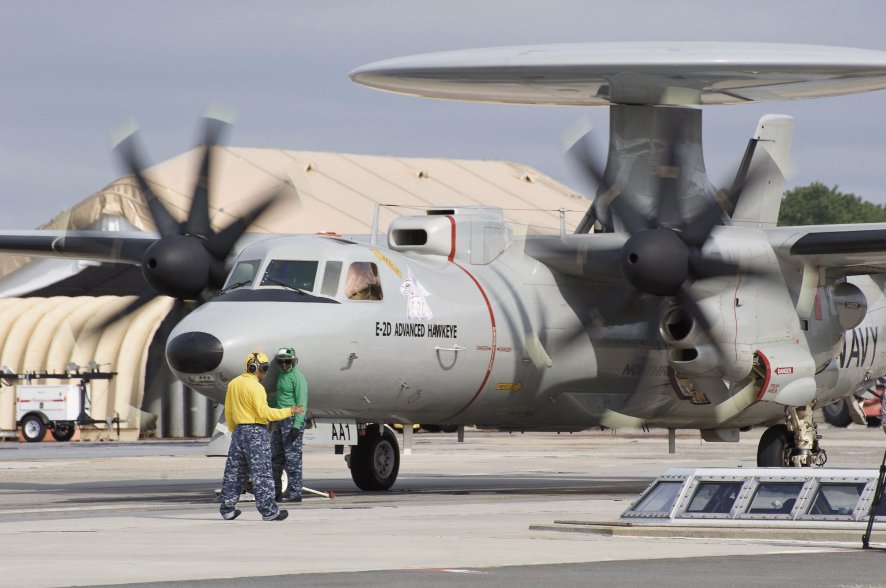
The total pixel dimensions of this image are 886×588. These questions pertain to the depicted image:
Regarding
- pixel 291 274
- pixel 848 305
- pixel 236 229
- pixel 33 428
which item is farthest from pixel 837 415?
pixel 291 274

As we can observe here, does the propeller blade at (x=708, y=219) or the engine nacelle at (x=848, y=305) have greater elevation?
the propeller blade at (x=708, y=219)

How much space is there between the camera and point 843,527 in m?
13.9

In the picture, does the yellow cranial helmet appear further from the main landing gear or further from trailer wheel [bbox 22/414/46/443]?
trailer wheel [bbox 22/414/46/443]

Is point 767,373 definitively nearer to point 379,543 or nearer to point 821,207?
point 379,543

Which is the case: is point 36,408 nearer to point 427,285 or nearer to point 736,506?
point 427,285

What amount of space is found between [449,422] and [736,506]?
9414mm

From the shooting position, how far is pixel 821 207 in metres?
138

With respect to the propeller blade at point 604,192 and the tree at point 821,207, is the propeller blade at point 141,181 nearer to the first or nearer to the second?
the propeller blade at point 604,192

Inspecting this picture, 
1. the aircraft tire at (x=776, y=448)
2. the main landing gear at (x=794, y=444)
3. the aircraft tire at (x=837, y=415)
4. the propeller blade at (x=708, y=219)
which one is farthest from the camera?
the aircraft tire at (x=837, y=415)

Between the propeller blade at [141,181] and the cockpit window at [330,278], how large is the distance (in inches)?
159

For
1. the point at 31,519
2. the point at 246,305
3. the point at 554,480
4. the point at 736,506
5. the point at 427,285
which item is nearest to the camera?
the point at 736,506

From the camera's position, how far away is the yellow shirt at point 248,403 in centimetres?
1684

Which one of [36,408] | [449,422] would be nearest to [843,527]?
[449,422]

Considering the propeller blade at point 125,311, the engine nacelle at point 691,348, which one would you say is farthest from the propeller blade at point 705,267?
the propeller blade at point 125,311
